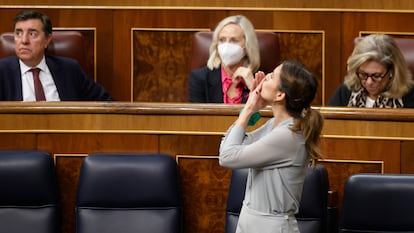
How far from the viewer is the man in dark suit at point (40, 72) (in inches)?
83.5

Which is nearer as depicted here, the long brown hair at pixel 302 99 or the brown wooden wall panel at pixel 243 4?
the long brown hair at pixel 302 99

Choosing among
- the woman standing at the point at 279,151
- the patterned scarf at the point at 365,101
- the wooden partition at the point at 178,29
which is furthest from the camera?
the wooden partition at the point at 178,29

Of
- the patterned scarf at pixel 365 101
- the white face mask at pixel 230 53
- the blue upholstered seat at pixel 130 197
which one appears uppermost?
the white face mask at pixel 230 53

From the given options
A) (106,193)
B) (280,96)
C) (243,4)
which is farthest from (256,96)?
(243,4)

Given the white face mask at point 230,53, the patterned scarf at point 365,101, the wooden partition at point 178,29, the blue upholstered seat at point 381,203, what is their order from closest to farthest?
1. the blue upholstered seat at point 381,203
2. the patterned scarf at point 365,101
3. the white face mask at point 230,53
4. the wooden partition at point 178,29

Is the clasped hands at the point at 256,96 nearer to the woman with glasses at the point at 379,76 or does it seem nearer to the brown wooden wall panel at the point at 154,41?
the woman with glasses at the point at 379,76

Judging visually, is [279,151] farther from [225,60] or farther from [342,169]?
[225,60]

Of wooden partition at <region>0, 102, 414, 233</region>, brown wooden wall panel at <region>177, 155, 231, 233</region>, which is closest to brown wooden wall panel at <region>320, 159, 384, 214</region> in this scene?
wooden partition at <region>0, 102, 414, 233</region>

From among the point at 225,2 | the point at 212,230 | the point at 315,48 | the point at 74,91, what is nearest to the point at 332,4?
the point at 315,48

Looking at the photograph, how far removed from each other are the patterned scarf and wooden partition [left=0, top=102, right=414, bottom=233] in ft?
0.95

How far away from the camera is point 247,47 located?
82.2 inches

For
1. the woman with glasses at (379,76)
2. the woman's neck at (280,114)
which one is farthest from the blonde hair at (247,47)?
the woman's neck at (280,114)

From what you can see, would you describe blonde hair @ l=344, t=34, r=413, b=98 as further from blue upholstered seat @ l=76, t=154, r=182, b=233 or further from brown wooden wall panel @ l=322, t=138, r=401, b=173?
blue upholstered seat @ l=76, t=154, r=182, b=233

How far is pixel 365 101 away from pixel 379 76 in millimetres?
58
